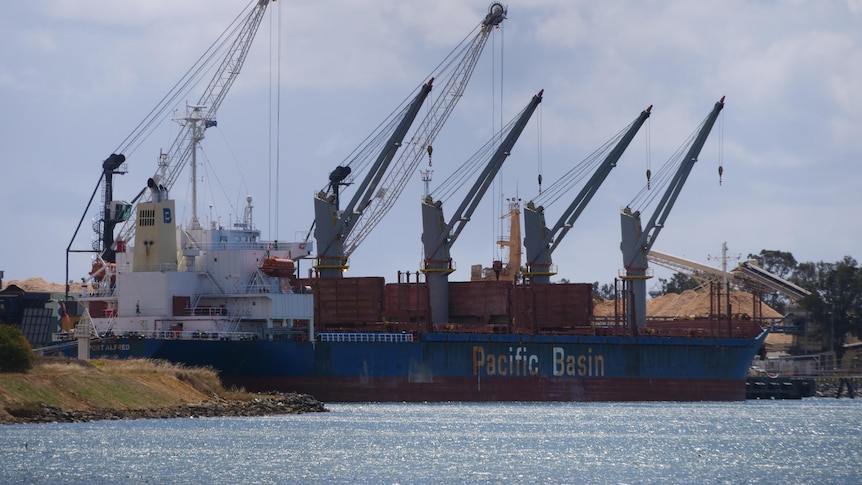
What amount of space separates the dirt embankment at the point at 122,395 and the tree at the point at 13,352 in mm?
459

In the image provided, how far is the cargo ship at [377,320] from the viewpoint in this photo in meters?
75.4

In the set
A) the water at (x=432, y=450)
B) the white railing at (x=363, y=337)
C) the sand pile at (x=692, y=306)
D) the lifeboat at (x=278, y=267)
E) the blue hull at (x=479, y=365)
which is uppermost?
the sand pile at (x=692, y=306)

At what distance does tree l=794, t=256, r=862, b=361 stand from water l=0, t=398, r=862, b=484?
64669 millimetres

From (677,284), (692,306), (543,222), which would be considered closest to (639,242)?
(543,222)

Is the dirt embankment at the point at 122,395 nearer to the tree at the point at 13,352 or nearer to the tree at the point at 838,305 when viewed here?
the tree at the point at 13,352

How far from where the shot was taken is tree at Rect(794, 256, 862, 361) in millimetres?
136500

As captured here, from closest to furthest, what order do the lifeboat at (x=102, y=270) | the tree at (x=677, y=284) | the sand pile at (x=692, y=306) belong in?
the lifeboat at (x=102, y=270)
the sand pile at (x=692, y=306)
the tree at (x=677, y=284)

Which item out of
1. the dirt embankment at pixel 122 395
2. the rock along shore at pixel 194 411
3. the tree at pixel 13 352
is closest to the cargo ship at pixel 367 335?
the dirt embankment at pixel 122 395

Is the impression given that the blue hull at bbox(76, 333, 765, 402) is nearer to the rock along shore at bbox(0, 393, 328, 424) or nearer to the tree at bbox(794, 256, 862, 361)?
the rock along shore at bbox(0, 393, 328, 424)

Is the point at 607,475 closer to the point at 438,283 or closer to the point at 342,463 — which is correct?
the point at 342,463

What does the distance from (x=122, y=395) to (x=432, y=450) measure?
1332 centimetres

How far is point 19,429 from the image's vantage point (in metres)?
54.1

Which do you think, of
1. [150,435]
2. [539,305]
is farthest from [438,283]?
[150,435]

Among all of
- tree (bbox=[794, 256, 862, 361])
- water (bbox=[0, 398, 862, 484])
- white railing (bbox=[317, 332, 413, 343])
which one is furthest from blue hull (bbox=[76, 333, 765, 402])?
tree (bbox=[794, 256, 862, 361])
